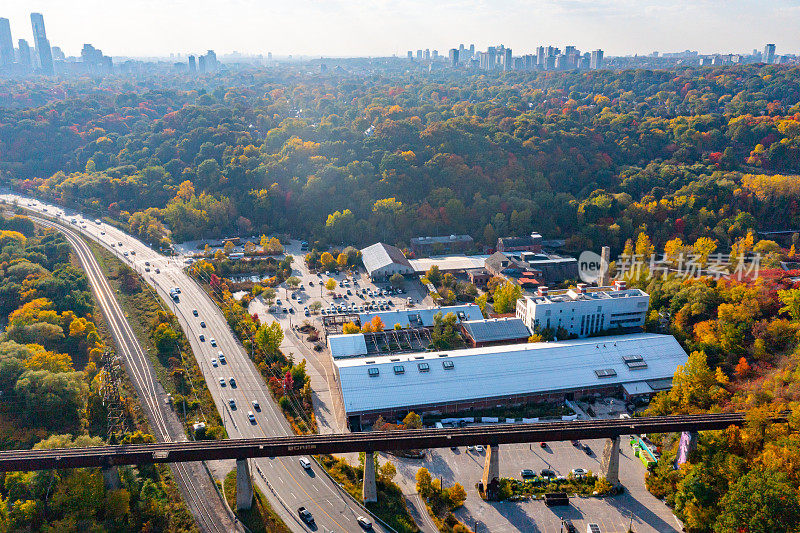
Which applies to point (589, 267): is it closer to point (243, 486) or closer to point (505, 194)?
point (505, 194)

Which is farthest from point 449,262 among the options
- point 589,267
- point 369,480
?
point 369,480

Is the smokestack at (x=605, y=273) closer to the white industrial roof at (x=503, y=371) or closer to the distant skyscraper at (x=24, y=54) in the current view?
the white industrial roof at (x=503, y=371)

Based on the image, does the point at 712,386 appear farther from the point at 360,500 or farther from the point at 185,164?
the point at 185,164

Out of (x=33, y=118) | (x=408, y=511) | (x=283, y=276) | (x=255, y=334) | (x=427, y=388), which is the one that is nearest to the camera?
(x=408, y=511)

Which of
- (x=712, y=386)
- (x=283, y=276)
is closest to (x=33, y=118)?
(x=283, y=276)

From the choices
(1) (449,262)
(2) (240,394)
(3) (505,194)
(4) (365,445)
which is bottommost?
(2) (240,394)
